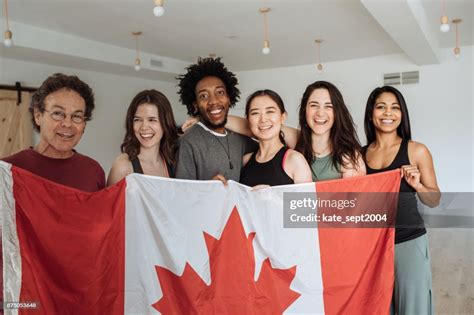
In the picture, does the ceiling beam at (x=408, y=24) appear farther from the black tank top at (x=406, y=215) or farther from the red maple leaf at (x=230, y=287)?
the red maple leaf at (x=230, y=287)

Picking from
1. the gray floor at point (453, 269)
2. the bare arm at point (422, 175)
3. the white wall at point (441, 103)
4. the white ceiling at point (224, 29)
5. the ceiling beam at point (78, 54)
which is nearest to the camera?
the bare arm at point (422, 175)

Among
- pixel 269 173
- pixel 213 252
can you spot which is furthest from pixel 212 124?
pixel 213 252

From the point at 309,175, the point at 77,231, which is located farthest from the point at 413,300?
the point at 77,231

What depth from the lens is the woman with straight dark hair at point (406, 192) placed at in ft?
6.30

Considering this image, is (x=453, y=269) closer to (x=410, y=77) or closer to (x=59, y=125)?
(x=59, y=125)

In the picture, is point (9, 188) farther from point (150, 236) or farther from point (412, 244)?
point (412, 244)

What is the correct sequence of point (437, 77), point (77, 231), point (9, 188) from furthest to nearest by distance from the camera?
point (437, 77), point (77, 231), point (9, 188)

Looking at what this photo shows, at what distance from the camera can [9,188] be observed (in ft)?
5.54

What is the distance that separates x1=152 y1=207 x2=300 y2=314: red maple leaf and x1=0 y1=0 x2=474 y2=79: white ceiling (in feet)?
9.49

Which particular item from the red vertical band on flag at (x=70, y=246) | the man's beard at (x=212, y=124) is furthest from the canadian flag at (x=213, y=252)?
the man's beard at (x=212, y=124)

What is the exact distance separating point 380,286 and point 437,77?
6374mm

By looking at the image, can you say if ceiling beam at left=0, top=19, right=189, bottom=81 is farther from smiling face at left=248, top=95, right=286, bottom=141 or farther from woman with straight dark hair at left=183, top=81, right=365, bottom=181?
woman with straight dark hair at left=183, top=81, right=365, bottom=181

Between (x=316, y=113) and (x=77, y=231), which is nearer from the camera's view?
(x=77, y=231)

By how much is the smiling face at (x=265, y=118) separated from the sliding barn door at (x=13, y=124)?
5171 mm
